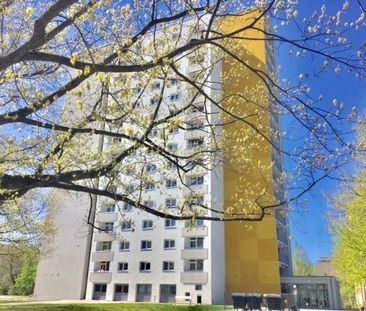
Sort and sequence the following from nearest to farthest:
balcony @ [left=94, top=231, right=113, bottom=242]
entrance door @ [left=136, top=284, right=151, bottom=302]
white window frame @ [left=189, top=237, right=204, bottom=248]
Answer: white window frame @ [left=189, top=237, right=204, bottom=248] < entrance door @ [left=136, top=284, right=151, bottom=302] < balcony @ [left=94, top=231, right=113, bottom=242]

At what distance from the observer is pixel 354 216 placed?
21.1 metres

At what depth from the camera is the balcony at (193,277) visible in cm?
3716

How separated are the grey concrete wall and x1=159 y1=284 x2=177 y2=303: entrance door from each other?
10167mm

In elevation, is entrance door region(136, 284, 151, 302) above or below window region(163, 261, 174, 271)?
below

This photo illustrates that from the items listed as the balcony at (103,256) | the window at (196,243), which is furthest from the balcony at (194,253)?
the balcony at (103,256)

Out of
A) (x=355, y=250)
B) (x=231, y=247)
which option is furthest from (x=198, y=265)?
(x=355, y=250)

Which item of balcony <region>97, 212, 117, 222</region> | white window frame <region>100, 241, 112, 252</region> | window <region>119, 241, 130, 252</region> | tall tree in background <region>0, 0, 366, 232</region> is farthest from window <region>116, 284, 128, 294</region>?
tall tree in background <region>0, 0, 366, 232</region>

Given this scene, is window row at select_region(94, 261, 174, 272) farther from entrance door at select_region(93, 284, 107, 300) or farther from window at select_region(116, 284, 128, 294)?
entrance door at select_region(93, 284, 107, 300)

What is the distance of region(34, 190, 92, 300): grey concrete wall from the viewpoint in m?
44.2

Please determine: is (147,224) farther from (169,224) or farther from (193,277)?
(193,277)

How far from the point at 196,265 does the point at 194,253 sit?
1.22 meters

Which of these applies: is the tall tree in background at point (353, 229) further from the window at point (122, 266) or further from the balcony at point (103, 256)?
the balcony at point (103, 256)

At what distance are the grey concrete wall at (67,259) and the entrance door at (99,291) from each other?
1.60 meters

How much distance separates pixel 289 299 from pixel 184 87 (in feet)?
60.1
